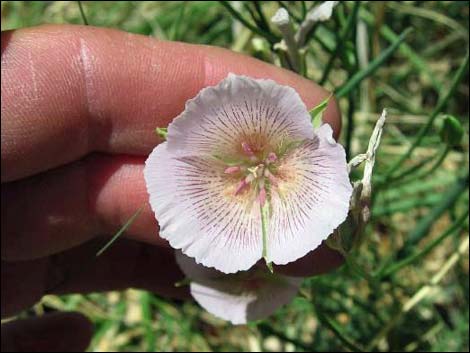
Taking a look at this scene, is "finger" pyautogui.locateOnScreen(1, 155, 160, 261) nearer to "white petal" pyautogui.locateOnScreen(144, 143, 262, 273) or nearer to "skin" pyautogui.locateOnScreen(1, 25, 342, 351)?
"skin" pyautogui.locateOnScreen(1, 25, 342, 351)

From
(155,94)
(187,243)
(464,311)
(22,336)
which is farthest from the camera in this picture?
(22,336)

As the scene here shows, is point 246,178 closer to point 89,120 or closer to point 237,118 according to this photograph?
point 237,118

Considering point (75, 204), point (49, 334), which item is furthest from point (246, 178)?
point (49, 334)

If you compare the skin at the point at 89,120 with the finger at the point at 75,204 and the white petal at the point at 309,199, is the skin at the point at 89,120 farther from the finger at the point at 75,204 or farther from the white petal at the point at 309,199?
the white petal at the point at 309,199

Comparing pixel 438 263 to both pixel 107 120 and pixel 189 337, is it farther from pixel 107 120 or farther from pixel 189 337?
pixel 107 120

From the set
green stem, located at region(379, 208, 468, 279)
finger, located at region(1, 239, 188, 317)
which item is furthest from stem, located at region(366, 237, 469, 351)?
finger, located at region(1, 239, 188, 317)

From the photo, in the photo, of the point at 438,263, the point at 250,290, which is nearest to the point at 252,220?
the point at 250,290
